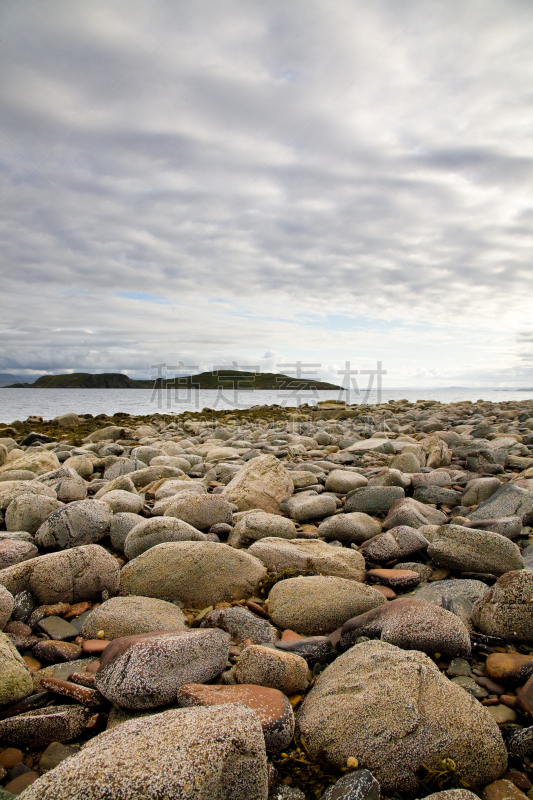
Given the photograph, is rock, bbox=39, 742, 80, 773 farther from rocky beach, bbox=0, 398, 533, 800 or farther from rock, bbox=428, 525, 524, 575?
rock, bbox=428, 525, 524, 575

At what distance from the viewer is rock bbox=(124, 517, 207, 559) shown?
3.62 meters

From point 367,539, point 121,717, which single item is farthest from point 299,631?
point 367,539

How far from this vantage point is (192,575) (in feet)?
10.5

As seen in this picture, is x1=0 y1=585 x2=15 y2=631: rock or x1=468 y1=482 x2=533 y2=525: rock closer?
x1=0 y1=585 x2=15 y2=631: rock

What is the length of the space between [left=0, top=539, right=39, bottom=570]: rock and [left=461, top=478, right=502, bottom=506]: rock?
417cm

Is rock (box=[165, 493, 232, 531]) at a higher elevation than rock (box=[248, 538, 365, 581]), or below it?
higher

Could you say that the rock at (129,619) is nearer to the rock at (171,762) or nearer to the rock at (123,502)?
the rock at (171,762)

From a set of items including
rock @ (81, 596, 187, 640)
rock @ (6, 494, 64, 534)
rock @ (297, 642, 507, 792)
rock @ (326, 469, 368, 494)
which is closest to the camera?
rock @ (297, 642, 507, 792)

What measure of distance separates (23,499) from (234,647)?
2664 mm

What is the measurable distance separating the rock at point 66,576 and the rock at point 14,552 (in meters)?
0.33

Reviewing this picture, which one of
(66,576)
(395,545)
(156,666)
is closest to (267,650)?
(156,666)

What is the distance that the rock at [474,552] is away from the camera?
3.23m

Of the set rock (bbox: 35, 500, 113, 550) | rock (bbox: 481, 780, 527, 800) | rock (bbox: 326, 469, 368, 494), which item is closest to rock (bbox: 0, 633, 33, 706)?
rock (bbox: 35, 500, 113, 550)

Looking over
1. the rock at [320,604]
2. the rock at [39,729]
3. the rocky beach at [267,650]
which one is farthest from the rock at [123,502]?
the rock at [39,729]
